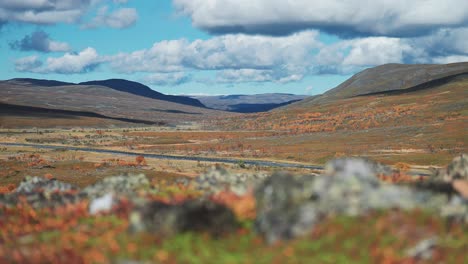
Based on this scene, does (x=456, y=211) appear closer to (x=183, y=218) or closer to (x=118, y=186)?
(x=183, y=218)

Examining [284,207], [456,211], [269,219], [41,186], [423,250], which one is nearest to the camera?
[423,250]

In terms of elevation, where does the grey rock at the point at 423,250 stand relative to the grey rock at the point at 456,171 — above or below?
below

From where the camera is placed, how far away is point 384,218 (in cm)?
1786

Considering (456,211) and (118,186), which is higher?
(456,211)

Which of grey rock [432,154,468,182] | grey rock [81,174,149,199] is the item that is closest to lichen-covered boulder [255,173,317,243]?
grey rock [81,174,149,199]

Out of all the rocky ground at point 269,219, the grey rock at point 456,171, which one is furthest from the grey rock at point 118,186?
the grey rock at point 456,171

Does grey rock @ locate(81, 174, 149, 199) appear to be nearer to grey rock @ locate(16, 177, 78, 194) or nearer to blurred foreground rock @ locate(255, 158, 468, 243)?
grey rock @ locate(16, 177, 78, 194)

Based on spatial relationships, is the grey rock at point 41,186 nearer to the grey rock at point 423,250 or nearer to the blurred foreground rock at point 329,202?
the blurred foreground rock at point 329,202

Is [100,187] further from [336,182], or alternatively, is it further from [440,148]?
[440,148]

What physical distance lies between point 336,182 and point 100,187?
48.8 ft

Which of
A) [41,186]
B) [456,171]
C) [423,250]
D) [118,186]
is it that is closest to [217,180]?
[118,186]

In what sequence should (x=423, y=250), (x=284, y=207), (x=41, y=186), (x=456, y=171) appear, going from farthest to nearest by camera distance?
(x=41, y=186) → (x=456, y=171) → (x=284, y=207) → (x=423, y=250)

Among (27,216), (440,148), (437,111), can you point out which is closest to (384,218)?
(27,216)

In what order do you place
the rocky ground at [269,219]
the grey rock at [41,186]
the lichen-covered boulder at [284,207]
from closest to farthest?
1. the rocky ground at [269,219]
2. the lichen-covered boulder at [284,207]
3. the grey rock at [41,186]
